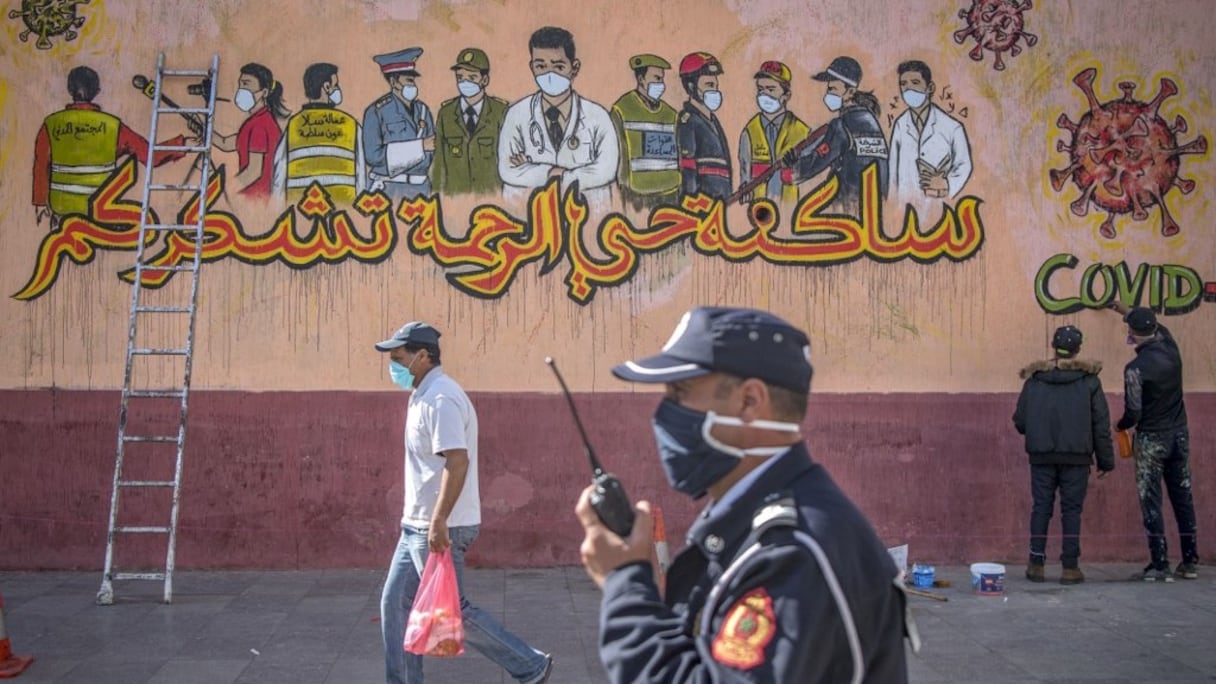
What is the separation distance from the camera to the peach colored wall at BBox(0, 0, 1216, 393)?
1098cm

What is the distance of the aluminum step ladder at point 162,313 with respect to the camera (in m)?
10.3

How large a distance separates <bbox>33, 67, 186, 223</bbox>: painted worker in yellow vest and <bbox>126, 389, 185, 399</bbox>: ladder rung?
164 centimetres

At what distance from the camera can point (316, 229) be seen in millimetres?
11078

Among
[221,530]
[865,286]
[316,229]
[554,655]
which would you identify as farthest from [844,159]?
[221,530]

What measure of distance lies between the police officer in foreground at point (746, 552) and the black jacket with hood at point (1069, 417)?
26.2 ft

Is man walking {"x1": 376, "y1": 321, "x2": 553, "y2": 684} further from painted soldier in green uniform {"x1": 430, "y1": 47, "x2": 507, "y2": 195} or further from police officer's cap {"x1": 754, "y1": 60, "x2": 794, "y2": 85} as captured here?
police officer's cap {"x1": 754, "y1": 60, "x2": 794, "y2": 85}

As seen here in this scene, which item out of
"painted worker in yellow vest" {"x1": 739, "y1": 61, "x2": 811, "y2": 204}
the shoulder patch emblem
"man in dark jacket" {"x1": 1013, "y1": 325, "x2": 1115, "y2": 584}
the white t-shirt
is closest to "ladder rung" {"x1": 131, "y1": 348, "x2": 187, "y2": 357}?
the white t-shirt

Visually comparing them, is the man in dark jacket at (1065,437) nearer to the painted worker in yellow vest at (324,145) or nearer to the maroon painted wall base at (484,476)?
the maroon painted wall base at (484,476)

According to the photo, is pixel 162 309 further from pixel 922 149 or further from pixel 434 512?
pixel 922 149

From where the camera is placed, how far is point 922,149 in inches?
448

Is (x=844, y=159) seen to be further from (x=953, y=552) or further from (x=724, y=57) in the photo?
(x=953, y=552)

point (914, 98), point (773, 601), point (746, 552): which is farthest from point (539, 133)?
point (773, 601)

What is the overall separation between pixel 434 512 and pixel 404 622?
1.85 ft

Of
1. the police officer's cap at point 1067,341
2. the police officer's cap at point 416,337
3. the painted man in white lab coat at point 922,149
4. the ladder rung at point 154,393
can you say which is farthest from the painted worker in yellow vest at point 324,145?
the police officer's cap at point 1067,341
